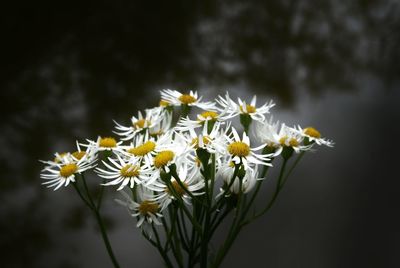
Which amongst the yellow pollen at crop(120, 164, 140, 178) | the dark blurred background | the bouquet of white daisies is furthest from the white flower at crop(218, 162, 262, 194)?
the dark blurred background

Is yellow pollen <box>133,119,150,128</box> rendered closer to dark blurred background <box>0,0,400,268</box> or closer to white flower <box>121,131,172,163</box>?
white flower <box>121,131,172,163</box>

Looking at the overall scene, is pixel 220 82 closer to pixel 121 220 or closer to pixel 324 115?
pixel 324 115

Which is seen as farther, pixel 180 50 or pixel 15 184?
pixel 180 50

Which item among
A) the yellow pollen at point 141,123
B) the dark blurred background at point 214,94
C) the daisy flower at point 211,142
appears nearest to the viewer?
the daisy flower at point 211,142

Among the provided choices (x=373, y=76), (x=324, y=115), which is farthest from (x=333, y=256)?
(x=373, y=76)

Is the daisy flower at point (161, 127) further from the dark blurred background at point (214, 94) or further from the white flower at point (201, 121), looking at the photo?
the dark blurred background at point (214, 94)

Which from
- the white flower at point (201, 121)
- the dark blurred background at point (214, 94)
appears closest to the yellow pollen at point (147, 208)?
the white flower at point (201, 121)

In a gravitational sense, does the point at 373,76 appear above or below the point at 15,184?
above
